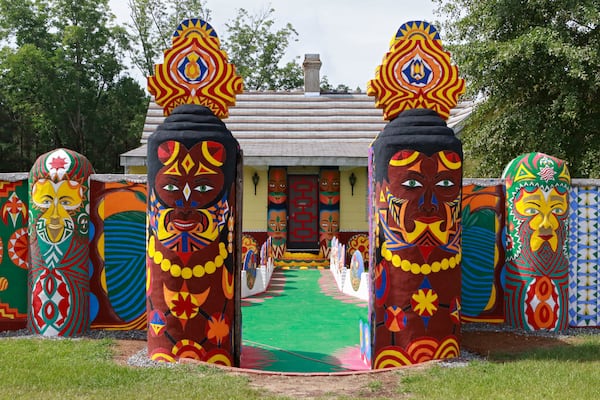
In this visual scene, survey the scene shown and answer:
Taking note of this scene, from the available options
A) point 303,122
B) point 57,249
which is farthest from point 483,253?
point 303,122

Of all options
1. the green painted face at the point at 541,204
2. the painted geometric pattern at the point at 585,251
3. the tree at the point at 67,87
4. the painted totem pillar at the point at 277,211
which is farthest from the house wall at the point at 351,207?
the tree at the point at 67,87

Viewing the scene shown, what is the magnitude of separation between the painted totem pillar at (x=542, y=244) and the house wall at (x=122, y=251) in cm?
47

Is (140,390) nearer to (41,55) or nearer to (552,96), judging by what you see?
(552,96)

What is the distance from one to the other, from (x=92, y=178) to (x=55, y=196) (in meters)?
0.58

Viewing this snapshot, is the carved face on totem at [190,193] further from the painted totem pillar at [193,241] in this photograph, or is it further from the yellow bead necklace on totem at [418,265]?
the yellow bead necklace on totem at [418,265]

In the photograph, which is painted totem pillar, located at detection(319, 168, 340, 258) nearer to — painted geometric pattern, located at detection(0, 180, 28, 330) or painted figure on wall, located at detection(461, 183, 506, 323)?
painted figure on wall, located at detection(461, 183, 506, 323)

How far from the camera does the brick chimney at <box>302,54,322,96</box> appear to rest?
860 inches

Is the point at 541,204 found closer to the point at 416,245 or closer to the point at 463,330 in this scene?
the point at 463,330

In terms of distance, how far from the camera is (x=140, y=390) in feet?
18.2

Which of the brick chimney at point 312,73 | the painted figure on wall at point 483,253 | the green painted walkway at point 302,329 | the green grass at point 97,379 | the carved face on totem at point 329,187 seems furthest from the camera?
the brick chimney at point 312,73

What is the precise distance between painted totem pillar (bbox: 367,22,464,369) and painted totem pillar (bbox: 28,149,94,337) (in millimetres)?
3850

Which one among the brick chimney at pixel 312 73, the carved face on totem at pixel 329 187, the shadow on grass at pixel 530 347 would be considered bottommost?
the shadow on grass at pixel 530 347

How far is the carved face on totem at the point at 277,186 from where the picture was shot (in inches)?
689

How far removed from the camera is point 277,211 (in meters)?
17.5
